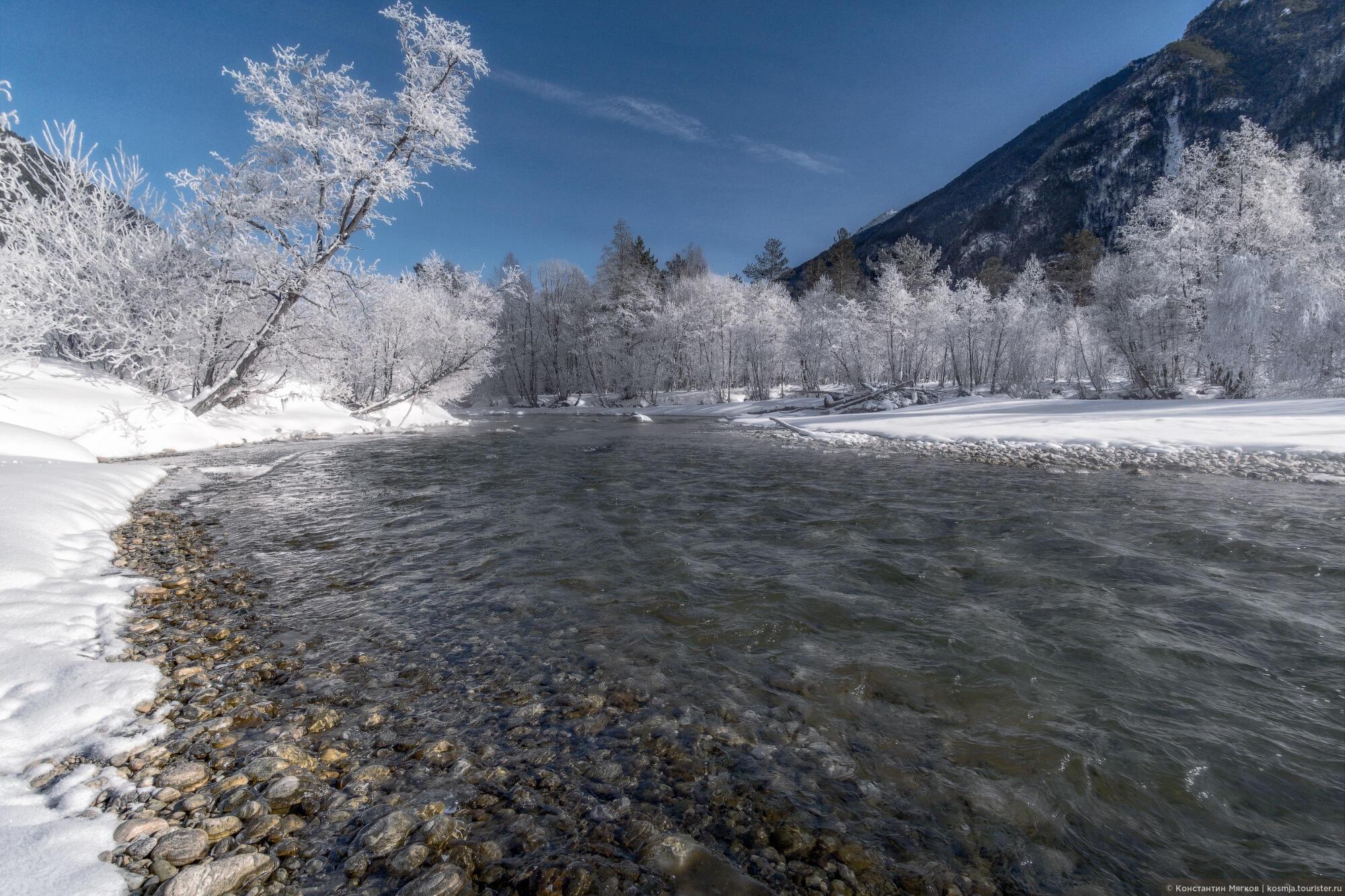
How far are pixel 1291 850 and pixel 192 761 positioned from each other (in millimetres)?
5153

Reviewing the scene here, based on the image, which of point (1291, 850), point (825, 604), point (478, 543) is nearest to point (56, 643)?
point (478, 543)

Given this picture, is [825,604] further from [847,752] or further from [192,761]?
[192,761]

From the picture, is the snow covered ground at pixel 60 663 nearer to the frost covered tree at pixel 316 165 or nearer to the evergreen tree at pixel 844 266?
the frost covered tree at pixel 316 165

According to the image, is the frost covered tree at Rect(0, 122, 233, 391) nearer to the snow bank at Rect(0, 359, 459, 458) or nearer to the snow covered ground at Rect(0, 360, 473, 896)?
the snow bank at Rect(0, 359, 459, 458)

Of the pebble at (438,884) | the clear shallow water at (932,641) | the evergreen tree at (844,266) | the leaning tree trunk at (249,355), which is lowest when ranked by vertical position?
the clear shallow water at (932,641)

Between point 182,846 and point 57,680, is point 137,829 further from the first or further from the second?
point 57,680

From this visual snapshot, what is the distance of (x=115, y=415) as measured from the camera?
1302cm

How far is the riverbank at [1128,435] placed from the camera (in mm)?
11742

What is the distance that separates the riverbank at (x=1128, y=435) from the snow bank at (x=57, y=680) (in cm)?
1523

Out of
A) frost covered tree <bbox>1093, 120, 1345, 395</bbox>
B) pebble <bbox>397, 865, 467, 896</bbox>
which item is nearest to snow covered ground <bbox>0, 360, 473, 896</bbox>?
pebble <bbox>397, 865, 467, 896</bbox>

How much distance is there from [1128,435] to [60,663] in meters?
20.9

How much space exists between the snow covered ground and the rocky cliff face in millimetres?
118141

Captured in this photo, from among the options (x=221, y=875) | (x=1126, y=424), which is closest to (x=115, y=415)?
(x=221, y=875)

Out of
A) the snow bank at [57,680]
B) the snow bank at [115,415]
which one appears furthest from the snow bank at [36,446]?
the snow bank at [57,680]
